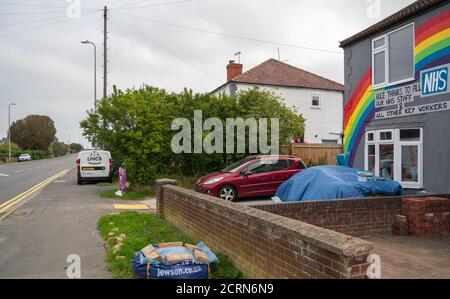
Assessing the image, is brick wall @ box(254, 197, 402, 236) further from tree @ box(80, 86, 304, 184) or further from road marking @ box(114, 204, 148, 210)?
tree @ box(80, 86, 304, 184)

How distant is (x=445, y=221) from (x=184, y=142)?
11347mm

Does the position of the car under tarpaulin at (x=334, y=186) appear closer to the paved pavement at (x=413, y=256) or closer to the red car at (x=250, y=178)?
the paved pavement at (x=413, y=256)

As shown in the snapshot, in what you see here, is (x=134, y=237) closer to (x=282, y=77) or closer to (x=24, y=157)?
(x=282, y=77)

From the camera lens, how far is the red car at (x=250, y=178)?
12961mm

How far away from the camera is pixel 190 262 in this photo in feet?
16.2

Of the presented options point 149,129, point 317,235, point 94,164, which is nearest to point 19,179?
point 94,164

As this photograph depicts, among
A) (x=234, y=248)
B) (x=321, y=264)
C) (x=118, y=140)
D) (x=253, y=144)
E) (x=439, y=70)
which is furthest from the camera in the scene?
(x=253, y=144)

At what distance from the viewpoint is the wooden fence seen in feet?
68.2

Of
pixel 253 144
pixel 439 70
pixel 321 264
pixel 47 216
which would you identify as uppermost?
pixel 439 70

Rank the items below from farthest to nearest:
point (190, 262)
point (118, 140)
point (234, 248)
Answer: point (118, 140)
point (234, 248)
point (190, 262)
